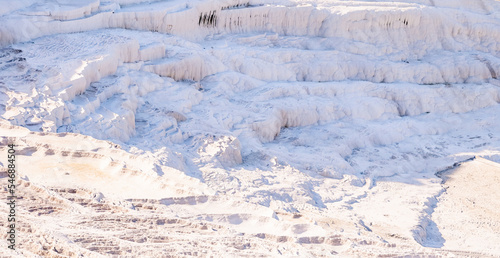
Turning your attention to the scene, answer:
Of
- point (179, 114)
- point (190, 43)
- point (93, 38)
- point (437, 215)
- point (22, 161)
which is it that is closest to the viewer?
point (22, 161)

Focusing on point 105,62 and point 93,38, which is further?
point 93,38

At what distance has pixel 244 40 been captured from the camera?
648 inches

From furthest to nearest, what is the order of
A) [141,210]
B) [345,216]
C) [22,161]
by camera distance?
[345,216]
[22,161]
[141,210]

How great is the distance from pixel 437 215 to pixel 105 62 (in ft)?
21.6

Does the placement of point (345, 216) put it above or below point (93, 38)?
below

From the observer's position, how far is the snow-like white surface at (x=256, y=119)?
8547 millimetres

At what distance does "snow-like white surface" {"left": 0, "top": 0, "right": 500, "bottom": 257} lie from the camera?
8.55 metres

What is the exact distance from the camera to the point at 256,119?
13680 mm

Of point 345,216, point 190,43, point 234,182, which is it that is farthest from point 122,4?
point 345,216

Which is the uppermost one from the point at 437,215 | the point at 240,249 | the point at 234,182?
the point at 240,249

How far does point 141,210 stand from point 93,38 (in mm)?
6486

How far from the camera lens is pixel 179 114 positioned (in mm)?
12773

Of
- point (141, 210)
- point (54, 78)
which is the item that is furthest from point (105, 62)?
point (141, 210)

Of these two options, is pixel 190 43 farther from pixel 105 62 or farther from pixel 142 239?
pixel 142 239
